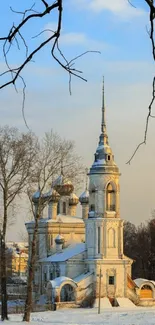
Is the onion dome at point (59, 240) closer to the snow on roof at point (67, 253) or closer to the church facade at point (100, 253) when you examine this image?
the snow on roof at point (67, 253)

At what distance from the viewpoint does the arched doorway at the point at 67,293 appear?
37.8m

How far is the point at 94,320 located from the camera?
26.2 meters

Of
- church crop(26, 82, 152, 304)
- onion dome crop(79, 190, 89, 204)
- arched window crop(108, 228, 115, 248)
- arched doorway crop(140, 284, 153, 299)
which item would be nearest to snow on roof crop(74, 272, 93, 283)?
church crop(26, 82, 152, 304)

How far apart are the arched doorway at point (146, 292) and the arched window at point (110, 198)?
5.22 m

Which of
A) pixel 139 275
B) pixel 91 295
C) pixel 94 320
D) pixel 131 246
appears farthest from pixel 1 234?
pixel 131 246

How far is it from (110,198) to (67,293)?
589 centimetres

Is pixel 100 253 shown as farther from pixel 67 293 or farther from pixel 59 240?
pixel 59 240

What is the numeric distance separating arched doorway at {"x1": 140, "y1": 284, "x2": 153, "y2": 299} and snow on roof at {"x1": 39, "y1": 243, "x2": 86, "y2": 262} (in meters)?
4.18

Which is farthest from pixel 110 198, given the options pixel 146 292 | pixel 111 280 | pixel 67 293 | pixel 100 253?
pixel 146 292

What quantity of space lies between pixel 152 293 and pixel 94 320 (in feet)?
48.3

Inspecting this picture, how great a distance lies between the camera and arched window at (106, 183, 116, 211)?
38.4 metres

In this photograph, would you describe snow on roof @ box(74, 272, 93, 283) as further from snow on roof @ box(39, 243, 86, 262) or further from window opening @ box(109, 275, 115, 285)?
snow on roof @ box(39, 243, 86, 262)

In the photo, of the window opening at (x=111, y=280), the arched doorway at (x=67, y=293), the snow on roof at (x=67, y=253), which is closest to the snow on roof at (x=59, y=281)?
the arched doorway at (x=67, y=293)

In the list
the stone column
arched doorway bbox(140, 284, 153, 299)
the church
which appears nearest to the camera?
the church
